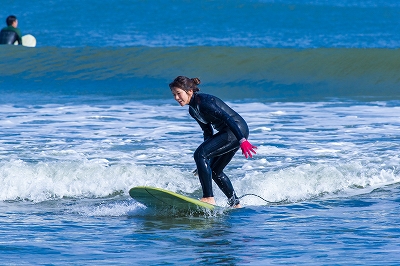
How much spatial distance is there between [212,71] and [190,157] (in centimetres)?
1238

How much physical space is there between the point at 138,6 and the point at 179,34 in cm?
861

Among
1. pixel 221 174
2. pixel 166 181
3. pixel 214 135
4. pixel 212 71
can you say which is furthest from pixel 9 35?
pixel 214 135

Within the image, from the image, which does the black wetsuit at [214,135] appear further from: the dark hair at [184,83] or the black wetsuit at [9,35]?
the black wetsuit at [9,35]

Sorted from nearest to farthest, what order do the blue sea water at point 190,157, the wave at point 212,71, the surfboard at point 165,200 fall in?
the blue sea water at point 190,157 < the surfboard at point 165,200 < the wave at point 212,71

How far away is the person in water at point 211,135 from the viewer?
6.75 meters

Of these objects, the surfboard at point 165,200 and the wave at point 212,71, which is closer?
the surfboard at point 165,200

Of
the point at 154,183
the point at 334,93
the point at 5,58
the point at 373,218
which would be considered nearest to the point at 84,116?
the point at 154,183

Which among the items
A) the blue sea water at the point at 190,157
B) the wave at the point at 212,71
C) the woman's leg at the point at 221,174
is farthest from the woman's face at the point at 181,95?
the wave at the point at 212,71

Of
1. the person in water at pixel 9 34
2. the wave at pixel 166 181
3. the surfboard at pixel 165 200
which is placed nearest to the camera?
the surfboard at pixel 165 200

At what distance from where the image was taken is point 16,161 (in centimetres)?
923

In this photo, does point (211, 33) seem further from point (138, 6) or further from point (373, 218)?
point (373, 218)

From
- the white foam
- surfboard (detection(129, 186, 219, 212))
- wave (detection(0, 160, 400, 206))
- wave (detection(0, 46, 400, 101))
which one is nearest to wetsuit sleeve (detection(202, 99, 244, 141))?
surfboard (detection(129, 186, 219, 212))

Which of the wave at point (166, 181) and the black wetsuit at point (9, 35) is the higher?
the black wetsuit at point (9, 35)

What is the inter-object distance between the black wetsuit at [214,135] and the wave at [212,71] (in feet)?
34.0
